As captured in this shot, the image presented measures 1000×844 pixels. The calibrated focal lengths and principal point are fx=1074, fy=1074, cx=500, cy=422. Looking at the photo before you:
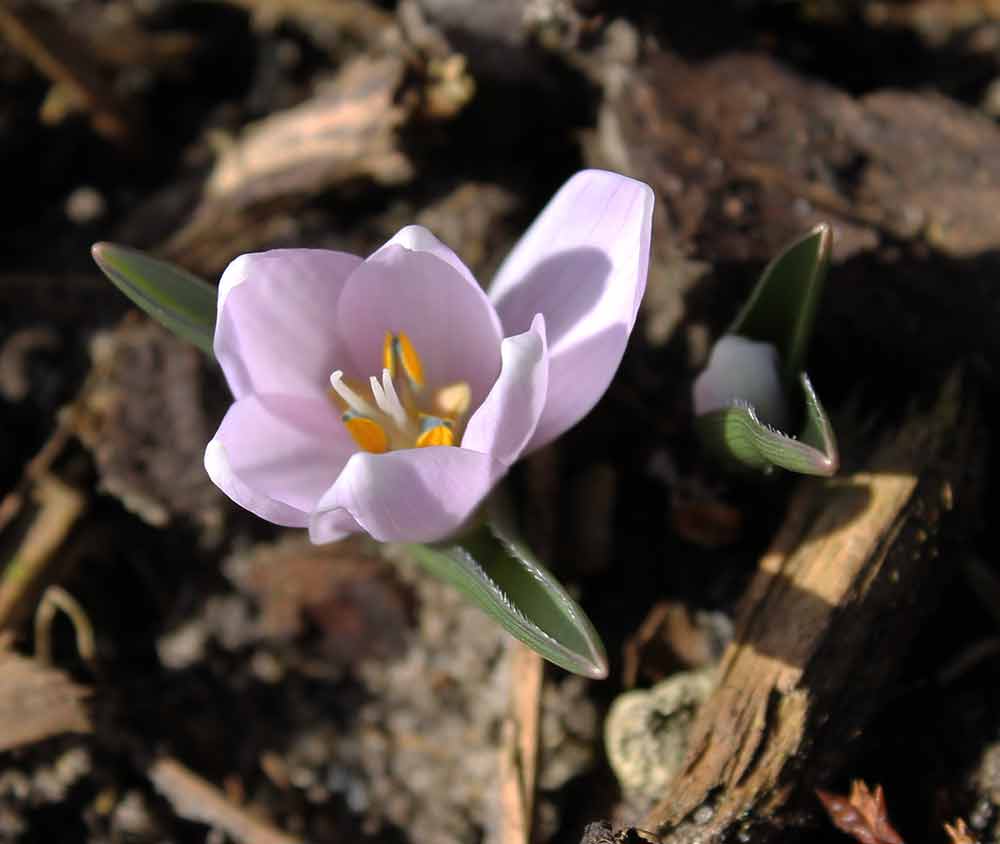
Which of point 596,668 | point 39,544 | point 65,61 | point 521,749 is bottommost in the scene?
point 521,749

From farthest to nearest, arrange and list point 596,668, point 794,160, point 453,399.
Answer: point 794,160
point 453,399
point 596,668

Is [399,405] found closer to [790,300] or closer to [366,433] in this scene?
[366,433]

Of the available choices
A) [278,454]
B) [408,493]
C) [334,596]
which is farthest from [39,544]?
[408,493]

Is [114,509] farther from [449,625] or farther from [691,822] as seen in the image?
[691,822]

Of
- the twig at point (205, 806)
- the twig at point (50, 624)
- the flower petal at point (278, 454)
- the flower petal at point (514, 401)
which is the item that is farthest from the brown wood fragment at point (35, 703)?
the flower petal at point (514, 401)

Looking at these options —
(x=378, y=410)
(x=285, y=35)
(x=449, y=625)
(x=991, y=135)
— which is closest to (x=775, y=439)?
(x=378, y=410)

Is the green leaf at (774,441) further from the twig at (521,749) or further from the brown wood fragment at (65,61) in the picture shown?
the brown wood fragment at (65,61)

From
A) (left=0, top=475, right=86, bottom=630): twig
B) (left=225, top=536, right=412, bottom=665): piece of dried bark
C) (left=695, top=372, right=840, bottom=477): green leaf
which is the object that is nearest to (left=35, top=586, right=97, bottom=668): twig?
(left=0, top=475, right=86, bottom=630): twig
